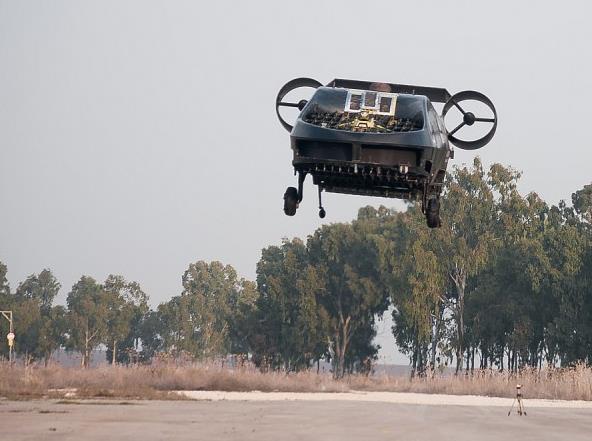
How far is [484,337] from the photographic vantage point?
7881 centimetres

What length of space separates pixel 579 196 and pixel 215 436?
6826 cm

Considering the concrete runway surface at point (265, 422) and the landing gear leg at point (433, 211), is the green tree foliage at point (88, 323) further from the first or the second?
the landing gear leg at point (433, 211)

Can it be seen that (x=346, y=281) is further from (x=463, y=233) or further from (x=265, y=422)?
(x=265, y=422)

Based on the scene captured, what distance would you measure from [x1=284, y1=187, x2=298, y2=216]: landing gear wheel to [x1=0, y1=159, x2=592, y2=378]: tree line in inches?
1884

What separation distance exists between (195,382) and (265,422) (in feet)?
68.1

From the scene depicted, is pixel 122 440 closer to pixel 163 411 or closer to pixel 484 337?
pixel 163 411

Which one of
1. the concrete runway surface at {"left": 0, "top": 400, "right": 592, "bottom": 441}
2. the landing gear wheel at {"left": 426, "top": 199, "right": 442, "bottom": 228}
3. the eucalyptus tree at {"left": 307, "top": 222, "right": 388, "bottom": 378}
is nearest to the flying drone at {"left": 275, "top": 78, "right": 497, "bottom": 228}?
the landing gear wheel at {"left": 426, "top": 199, "right": 442, "bottom": 228}

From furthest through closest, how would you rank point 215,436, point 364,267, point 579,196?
point 364,267
point 579,196
point 215,436

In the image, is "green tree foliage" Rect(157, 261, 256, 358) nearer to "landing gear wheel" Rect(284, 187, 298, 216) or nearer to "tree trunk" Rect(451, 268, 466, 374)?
"tree trunk" Rect(451, 268, 466, 374)

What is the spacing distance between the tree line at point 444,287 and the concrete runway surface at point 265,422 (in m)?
36.7

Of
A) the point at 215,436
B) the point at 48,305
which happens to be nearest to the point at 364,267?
the point at 215,436

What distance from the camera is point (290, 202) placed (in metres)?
19.2

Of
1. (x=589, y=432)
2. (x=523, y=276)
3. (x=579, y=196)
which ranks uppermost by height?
(x=579, y=196)

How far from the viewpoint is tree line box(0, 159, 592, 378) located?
7469 cm
